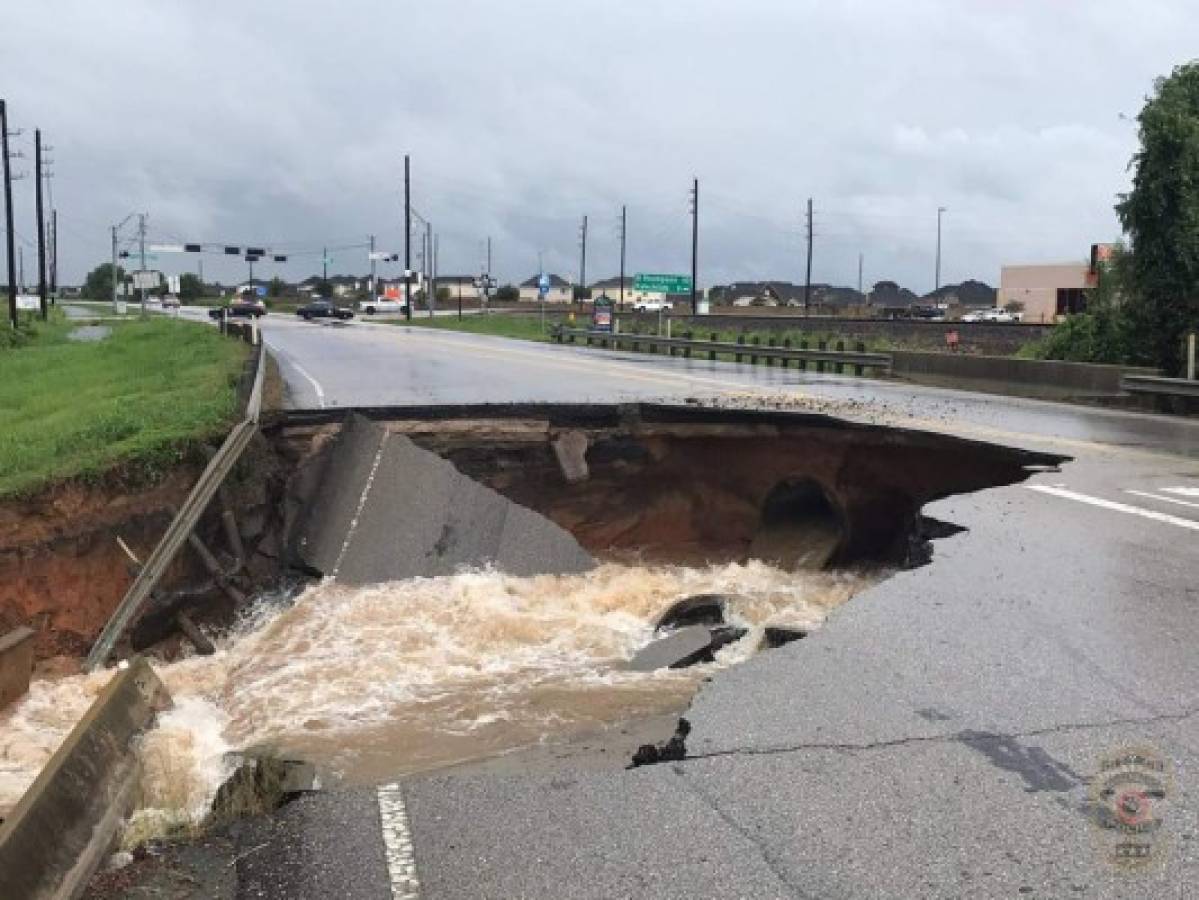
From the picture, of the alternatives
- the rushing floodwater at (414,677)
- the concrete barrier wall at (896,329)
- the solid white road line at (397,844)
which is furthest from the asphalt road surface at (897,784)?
the concrete barrier wall at (896,329)

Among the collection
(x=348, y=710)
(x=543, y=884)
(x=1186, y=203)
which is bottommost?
(x=348, y=710)

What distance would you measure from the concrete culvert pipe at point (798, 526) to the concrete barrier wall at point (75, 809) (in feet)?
30.6

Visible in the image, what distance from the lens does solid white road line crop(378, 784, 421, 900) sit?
3.82 meters

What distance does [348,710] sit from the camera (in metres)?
7.14

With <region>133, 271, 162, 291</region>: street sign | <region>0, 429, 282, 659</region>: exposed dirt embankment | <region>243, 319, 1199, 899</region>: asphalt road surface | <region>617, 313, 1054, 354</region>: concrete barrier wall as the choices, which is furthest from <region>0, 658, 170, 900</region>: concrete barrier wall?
<region>133, 271, 162, 291</region>: street sign

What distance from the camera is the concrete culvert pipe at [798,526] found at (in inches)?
548

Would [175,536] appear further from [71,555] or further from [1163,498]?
[1163,498]

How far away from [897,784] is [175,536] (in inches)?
323

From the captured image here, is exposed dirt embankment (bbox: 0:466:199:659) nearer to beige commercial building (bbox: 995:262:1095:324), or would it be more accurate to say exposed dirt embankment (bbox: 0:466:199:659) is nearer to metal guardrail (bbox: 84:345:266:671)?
metal guardrail (bbox: 84:345:266:671)

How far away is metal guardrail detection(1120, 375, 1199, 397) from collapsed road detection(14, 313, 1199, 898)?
42.9 feet

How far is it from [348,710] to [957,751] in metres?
3.90

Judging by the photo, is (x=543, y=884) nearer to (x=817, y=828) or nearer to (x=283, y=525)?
(x=817, y=828)

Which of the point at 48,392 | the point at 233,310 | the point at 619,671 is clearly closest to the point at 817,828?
the point at 619,671

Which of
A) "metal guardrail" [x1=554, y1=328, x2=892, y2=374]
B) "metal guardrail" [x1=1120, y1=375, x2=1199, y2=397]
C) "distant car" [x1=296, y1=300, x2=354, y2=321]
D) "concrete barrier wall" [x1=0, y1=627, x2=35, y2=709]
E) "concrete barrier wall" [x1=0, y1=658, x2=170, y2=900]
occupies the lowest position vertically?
"concrete barrier wall" [x1=0, y1=627, x2=35, y2=709]
